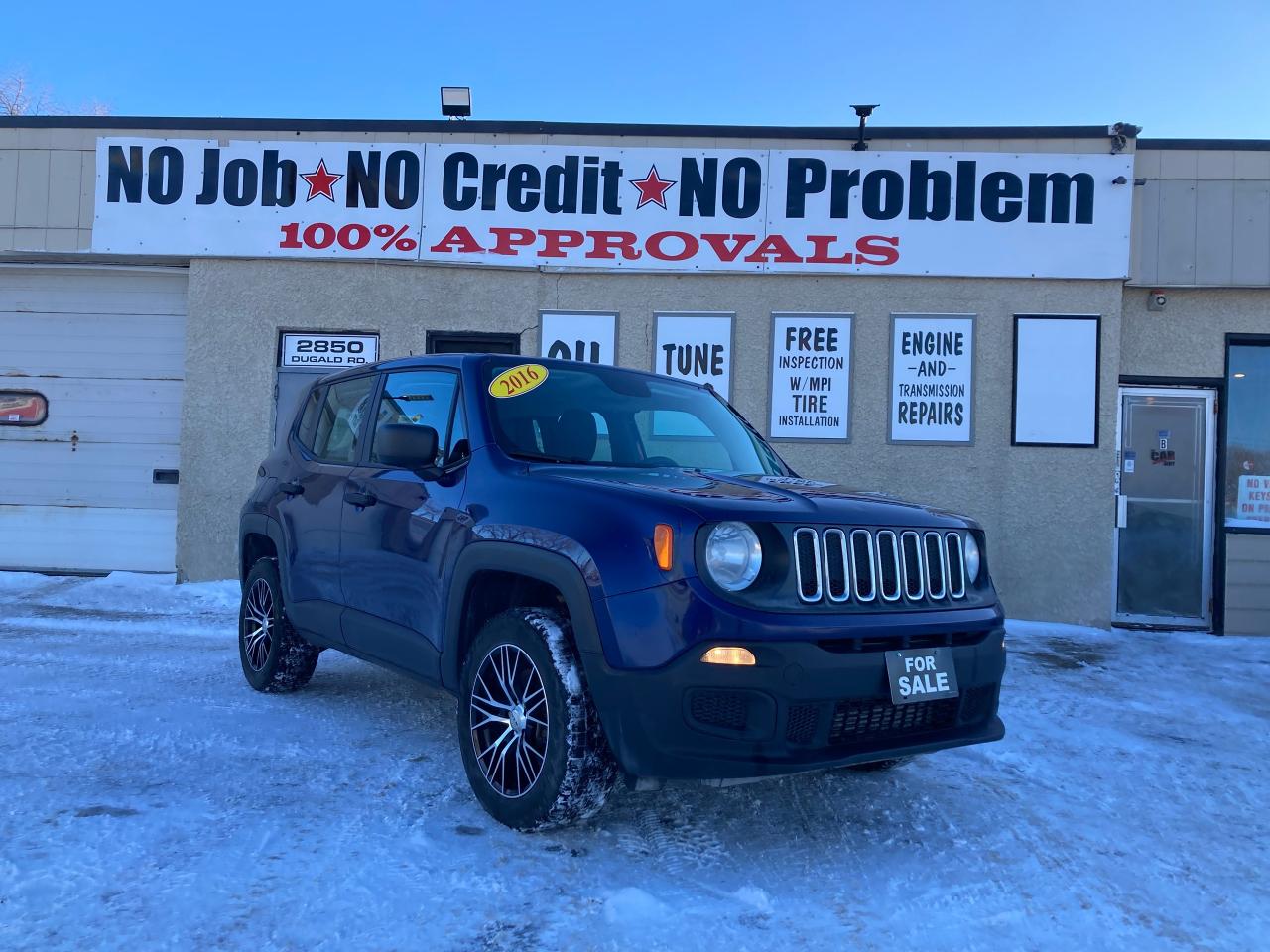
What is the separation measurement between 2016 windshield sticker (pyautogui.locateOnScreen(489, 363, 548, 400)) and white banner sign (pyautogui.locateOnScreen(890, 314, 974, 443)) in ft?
18.9

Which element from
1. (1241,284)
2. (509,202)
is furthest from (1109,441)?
(509,202)

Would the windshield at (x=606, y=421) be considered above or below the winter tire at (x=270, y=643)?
above

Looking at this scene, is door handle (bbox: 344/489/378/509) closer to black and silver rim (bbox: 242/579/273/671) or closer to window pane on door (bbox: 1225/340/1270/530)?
black and silver rim (bbox: 242/579/273/671)

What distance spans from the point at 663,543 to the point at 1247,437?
8.52 meters

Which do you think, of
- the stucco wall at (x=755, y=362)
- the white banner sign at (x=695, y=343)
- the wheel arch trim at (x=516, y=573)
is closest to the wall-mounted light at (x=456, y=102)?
the stucco wall at (x=755, y=362)

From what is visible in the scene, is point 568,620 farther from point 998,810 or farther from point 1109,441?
point 1109,441

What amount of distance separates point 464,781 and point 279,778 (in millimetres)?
739

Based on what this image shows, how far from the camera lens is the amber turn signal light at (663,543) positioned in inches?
117

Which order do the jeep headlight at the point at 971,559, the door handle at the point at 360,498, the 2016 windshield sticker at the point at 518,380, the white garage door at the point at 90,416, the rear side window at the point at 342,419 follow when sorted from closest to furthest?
the jeep headlight at the point at 971,559, the 2016 windshield sticker at the point at 518,380, the door handle at the point at 360,498, the rear side window at the point at 342,419, the white garage door at the point at 90,416

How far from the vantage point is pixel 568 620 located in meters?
3.38

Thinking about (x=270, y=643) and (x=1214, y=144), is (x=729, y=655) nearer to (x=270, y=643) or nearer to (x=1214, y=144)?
(x=270, y=643)

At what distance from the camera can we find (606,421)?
418 cm

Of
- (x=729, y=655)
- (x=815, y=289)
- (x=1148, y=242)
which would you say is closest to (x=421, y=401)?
(x=729, y=655)

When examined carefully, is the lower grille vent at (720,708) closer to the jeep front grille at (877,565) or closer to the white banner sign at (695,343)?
the jeep front grille at (877,565)
